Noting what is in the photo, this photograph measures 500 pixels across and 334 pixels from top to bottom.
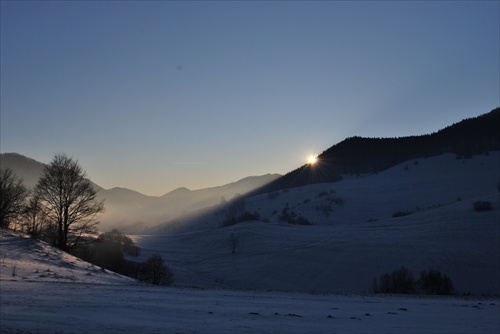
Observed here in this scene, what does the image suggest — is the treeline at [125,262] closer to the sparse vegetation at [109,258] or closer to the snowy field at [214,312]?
the sparse vegetation at [109,258]

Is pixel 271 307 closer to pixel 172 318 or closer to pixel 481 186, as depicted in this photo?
pixel 172 318

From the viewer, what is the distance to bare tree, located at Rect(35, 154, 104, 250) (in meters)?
37.8

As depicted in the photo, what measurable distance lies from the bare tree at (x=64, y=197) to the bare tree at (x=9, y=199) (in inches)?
185

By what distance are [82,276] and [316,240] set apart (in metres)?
62.8

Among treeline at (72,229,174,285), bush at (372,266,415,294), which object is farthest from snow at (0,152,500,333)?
treeline at (72,229,174,285)

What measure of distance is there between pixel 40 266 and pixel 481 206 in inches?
2933

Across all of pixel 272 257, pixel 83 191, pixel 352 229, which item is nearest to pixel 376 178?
pixel 352 229

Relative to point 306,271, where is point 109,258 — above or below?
above

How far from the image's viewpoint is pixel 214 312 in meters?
13.4

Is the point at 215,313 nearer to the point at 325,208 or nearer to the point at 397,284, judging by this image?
the point at 397,284

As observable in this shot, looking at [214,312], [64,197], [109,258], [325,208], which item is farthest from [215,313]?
[325,208]

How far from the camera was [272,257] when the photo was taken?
74.8 metres

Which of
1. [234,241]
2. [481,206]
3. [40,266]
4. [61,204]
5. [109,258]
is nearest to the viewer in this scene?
[40,266]

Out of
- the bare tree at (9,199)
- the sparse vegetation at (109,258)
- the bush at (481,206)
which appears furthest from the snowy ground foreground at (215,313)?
the bush at (481,206)
